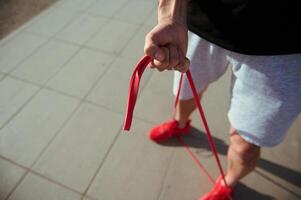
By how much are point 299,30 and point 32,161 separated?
111 centimetres

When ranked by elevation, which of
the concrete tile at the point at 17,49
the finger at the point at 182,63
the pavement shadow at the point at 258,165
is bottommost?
the pavement shadow at the point at 258,165

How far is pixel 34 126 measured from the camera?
127 centimetres

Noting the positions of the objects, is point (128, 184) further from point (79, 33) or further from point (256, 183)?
point (79, 33)

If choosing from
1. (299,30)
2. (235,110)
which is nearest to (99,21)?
(235,110)

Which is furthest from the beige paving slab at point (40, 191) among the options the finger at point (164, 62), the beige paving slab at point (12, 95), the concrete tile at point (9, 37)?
the concrete tile at point (9, 37)

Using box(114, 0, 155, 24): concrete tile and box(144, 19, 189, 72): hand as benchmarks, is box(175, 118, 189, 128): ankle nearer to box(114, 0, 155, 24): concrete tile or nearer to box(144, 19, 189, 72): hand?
box(144, 19, 189, 72): hand

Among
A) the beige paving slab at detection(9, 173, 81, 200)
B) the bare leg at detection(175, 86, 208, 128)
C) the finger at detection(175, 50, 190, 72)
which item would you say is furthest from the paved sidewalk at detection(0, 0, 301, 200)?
the finger at detection(175, 50, 190, 72)

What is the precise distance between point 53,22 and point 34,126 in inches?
39.0

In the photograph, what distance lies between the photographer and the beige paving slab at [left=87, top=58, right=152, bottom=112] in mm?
1388

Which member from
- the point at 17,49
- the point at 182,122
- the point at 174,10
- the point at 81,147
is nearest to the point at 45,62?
the point at 17,49

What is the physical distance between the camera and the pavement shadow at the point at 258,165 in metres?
1.08

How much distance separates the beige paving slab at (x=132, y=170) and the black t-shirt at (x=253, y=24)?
0.67 metres

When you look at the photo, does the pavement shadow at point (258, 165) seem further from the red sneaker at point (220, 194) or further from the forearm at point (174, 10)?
the forearm at point (174, 10)

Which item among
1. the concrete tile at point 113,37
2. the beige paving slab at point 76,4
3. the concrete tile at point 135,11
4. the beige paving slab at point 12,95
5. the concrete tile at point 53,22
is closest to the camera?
the beige paving slab at point 12,95
